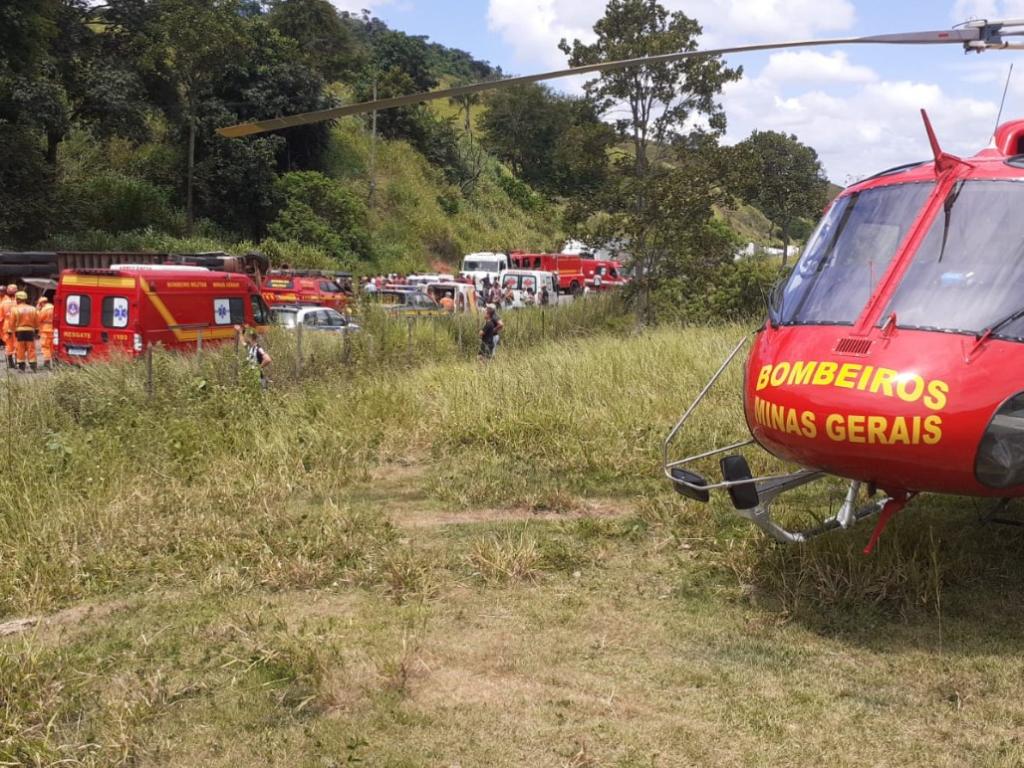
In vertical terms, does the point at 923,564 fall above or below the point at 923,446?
below

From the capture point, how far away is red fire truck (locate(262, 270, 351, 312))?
989 inches

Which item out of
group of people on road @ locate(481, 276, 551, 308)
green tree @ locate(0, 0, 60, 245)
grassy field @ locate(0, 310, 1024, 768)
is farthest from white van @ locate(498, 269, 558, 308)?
grassy field @ locate(0, 310, 1024, 768)

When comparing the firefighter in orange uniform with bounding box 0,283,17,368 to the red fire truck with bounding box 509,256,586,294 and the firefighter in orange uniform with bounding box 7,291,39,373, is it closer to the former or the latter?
the firefighter in orange uniform with bounding box 7,291,39,373

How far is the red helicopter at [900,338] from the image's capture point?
14.2ft

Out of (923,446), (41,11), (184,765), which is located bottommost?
(184,765)


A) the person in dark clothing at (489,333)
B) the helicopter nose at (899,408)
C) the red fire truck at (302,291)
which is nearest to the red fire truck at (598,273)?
the red fire truck at (302,291)

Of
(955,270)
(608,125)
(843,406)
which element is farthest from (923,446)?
(608,125)

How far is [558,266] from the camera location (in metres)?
44.4

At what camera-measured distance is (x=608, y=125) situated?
69.1 ft

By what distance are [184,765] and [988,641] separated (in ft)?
12.9

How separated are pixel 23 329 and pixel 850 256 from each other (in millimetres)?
15956

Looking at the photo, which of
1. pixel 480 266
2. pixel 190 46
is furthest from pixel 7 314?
pixel 480 266

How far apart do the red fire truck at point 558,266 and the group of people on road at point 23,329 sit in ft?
90.4

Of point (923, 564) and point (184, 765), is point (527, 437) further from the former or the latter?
point (184, 765)
